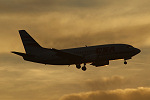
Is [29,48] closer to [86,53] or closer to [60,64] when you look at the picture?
[60,64]

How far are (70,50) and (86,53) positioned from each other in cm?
481

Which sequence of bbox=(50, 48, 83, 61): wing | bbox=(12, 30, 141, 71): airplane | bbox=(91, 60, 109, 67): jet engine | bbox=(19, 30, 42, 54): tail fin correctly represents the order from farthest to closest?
bbox=(19, 30, 42, 54): tail fin
bbox=(91, 60, 109, 67): jet engine
bbox=(12, 30, 141, 71): airplane
bbox=(50, 48, 83, 61): wing

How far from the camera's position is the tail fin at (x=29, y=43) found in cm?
6925

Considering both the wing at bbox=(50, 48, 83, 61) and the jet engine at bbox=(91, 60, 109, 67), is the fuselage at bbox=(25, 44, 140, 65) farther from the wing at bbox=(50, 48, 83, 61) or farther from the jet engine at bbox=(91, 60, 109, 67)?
the jet engine at bbox=(91, 60, 109, 67)

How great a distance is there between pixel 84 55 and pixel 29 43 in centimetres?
1728

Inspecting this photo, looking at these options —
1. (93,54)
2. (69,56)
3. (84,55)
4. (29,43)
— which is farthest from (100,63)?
(29,43)

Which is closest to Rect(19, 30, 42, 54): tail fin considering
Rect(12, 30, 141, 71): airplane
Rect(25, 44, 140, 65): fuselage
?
Rect(12, 30, 141, 71): airplane

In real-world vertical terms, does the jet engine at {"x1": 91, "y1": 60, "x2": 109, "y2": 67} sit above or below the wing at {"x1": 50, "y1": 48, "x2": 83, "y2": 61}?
below

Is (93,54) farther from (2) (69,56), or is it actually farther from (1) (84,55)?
(2) (69,56)

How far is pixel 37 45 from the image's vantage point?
228 feet

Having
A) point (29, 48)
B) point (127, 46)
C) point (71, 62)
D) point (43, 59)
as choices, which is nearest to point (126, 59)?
→ point (127, 46)

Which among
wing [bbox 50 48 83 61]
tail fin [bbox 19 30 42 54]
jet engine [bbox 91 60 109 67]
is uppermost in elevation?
tail fin [bbox 19 30 42 54]

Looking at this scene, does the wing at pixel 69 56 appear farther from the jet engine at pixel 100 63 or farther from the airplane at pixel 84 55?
the jet engine at pixel 100 63

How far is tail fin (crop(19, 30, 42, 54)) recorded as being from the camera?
6925cm
